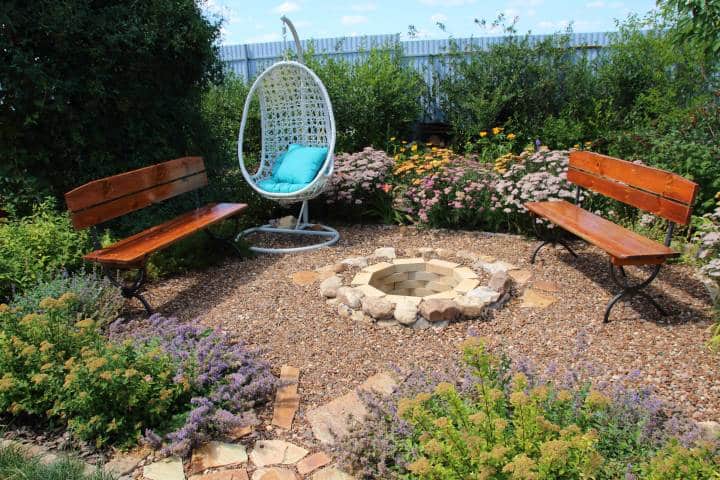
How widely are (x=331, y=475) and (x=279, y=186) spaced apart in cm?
377

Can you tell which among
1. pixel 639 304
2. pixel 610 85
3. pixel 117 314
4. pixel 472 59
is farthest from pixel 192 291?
pixel 610 85

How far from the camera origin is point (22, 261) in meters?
3.97

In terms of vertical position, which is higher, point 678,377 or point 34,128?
point 34,128

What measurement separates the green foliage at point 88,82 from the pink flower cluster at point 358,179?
1787 mm

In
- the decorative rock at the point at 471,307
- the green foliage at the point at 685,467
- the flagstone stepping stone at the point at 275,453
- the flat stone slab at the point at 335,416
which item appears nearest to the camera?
the green foliage at the point at 685,467

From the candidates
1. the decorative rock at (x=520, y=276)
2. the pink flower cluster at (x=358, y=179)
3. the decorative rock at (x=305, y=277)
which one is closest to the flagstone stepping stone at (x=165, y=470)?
the decorative rock at (x=305, y=277)

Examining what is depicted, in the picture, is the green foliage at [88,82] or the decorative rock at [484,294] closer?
the decorative rock at [484,294]

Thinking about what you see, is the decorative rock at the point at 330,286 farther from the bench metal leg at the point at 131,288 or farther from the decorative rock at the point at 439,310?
the bench metal leg at the point at 131,288

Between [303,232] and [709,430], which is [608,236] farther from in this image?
[303,232]

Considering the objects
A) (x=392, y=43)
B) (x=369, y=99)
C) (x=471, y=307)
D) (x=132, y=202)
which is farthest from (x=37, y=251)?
(x=392, y=43)

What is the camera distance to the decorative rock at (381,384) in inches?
112

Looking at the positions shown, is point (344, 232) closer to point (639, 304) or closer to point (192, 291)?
point (192, 291)

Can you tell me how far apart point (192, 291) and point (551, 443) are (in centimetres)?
333

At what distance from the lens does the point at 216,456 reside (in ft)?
7.92
